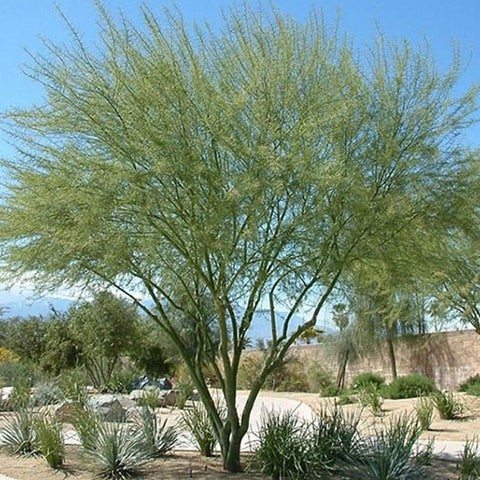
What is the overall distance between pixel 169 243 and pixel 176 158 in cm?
170

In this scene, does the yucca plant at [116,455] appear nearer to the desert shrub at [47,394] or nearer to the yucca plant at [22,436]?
the yucca plant at [22,436]

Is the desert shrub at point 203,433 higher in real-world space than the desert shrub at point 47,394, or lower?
lower

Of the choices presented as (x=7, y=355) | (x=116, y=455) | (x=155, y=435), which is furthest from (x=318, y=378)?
(x=116, y=455)

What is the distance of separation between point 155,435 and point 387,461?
14.5ft

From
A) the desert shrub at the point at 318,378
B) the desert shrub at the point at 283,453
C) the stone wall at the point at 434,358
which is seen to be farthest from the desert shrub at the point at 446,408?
the desert shrub at the point at 318,378

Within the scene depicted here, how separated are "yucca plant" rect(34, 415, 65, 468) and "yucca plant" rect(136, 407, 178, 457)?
1.37 m

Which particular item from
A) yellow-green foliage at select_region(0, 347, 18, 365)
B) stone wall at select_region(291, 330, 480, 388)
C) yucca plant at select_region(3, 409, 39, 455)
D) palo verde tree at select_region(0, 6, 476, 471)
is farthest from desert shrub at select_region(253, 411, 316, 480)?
yellow-green foliage at select_region(0, 347, 18, 365)

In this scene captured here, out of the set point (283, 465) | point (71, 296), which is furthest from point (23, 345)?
point (283, 465)

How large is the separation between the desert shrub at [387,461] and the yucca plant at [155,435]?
3.40 metres

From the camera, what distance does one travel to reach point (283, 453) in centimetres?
951

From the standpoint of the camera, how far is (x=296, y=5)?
10656mm

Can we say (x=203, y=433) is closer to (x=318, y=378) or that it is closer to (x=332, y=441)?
(x=332, y=441)

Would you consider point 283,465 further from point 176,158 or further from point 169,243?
point 176,158

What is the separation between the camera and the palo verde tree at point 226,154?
8.98 meters
